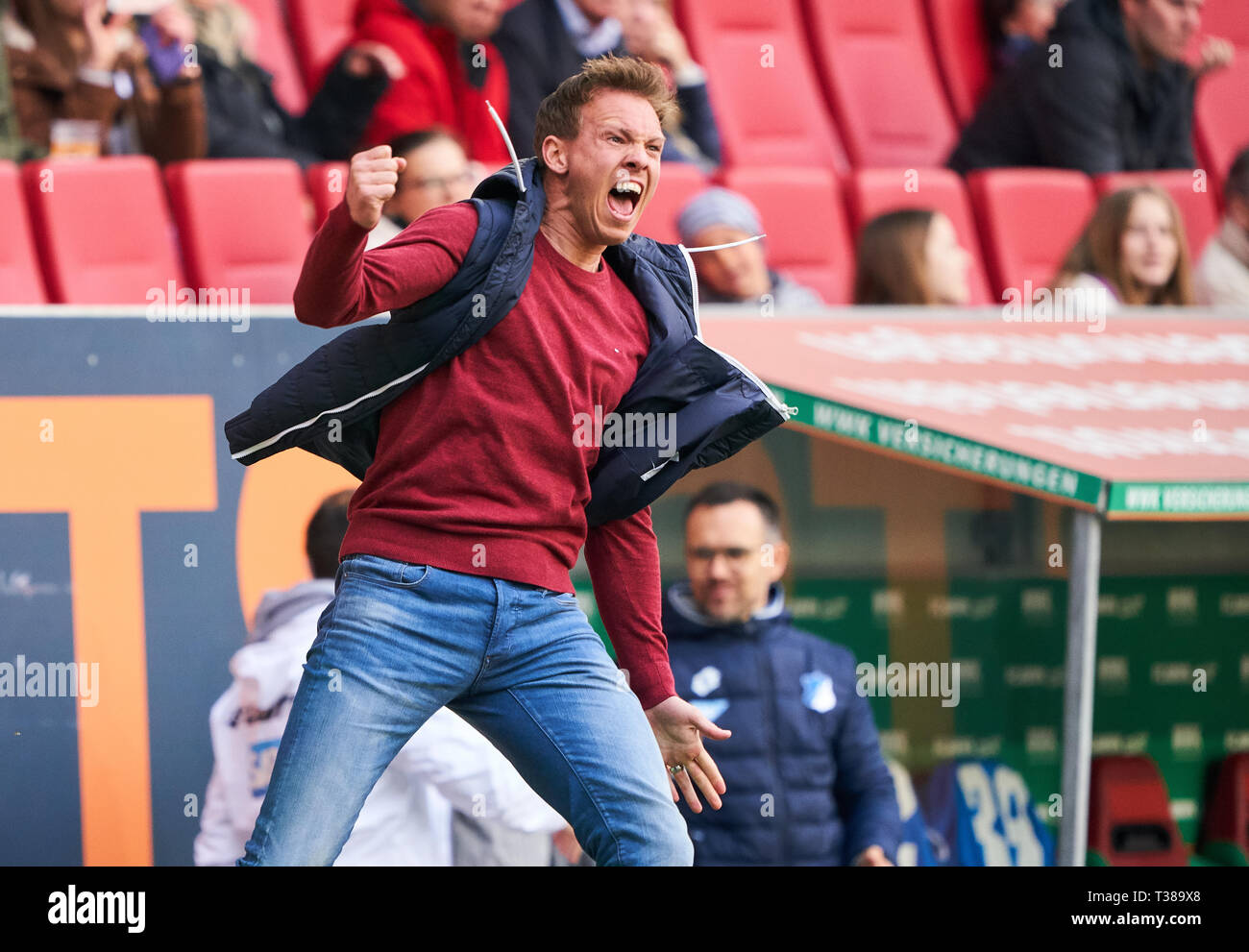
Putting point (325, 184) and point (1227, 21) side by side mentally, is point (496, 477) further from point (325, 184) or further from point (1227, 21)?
point (1227, 21)

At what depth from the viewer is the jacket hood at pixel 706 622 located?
4387 mm

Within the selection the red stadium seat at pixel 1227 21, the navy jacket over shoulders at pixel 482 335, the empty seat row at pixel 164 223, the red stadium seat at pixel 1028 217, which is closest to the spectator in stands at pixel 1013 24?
the red stadium seat at pixel 1227 21

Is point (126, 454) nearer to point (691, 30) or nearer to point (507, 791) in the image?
point (507, 791)

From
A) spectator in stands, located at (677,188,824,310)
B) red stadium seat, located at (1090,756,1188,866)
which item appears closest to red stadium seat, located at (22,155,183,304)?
spectator in stands, located at (677,188,824,310)

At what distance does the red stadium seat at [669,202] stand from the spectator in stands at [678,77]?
504 mm

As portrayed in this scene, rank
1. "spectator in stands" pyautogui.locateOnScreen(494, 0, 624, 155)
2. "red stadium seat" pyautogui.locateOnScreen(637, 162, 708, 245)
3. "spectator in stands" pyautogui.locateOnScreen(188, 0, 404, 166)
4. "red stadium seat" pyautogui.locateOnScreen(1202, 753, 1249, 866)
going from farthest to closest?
1. "spectator in stands" pyautogui.locateOnScreen(494, 0, 624, 155)
2. "spectator in stands" pyautogui.locateOnScreen(188, 0, 404, 166)
3. "red stadium seat" pyautogui.locateOnScreen(637, 162, 708, 245)
4. "red stadium seat" pyautogui.locateOnScreen(1202, 753, 1249, 866)

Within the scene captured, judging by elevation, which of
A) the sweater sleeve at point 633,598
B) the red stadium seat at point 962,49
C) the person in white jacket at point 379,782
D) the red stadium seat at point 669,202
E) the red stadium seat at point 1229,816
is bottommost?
the red stadium seat at point 1229,816

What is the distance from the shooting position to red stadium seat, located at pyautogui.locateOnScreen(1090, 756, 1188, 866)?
4.82 metres

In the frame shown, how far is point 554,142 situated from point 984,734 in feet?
9.20

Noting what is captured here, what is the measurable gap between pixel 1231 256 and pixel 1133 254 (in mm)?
537

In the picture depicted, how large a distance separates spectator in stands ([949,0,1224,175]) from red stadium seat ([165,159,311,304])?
2.70m

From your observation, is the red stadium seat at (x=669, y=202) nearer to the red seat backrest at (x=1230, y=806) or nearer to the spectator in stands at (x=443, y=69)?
the spectator in stands at (x=443, y=69)

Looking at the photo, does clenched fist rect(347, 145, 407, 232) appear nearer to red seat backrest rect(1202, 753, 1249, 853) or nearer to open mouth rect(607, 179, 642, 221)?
open mouth rect(607, 179, 642, 221)

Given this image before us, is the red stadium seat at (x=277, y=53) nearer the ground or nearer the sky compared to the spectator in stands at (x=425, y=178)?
nearer the sky
